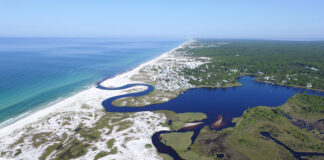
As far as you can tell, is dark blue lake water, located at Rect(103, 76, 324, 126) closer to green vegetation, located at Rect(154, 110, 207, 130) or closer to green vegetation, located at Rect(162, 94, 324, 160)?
green vegetation, located at Rect(154, 110, 207, 130)

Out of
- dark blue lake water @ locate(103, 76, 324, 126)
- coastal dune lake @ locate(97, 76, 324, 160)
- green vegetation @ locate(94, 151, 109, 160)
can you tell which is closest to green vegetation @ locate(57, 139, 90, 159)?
green vegetation @ locate(94, 151, 109, 160)

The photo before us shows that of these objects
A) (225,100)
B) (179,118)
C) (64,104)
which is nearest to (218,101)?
(225,100)

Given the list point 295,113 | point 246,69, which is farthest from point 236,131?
point 246,69

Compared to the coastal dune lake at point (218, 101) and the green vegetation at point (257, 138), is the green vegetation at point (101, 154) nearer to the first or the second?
the coastal dune lake at point (218, 101)

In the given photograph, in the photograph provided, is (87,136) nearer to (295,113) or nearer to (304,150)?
(304,150)

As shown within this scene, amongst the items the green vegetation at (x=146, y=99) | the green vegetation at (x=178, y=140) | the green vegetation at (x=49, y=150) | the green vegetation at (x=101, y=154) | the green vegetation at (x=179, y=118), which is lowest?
the green vegetation at (x=49, y=150)

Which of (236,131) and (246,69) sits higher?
(246,69)

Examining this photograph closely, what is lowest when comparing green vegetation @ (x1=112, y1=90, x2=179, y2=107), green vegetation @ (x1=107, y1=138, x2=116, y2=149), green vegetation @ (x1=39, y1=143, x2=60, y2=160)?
green vegetation @ (x1=39, y1=143, x2=60, y2=160)

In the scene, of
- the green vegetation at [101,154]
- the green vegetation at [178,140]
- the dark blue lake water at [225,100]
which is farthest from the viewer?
the dark blue lake water at [225,100]

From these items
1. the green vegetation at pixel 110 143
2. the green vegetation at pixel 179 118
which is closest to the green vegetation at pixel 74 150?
the green vegetation at pixel 110 143

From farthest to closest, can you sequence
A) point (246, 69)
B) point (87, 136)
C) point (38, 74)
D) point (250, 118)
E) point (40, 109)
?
point (246, 69)
point (38, 74)
point (40, 109)
point (250, 118)
point (87, 136)

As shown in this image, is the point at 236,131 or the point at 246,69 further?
the point at 246,69
